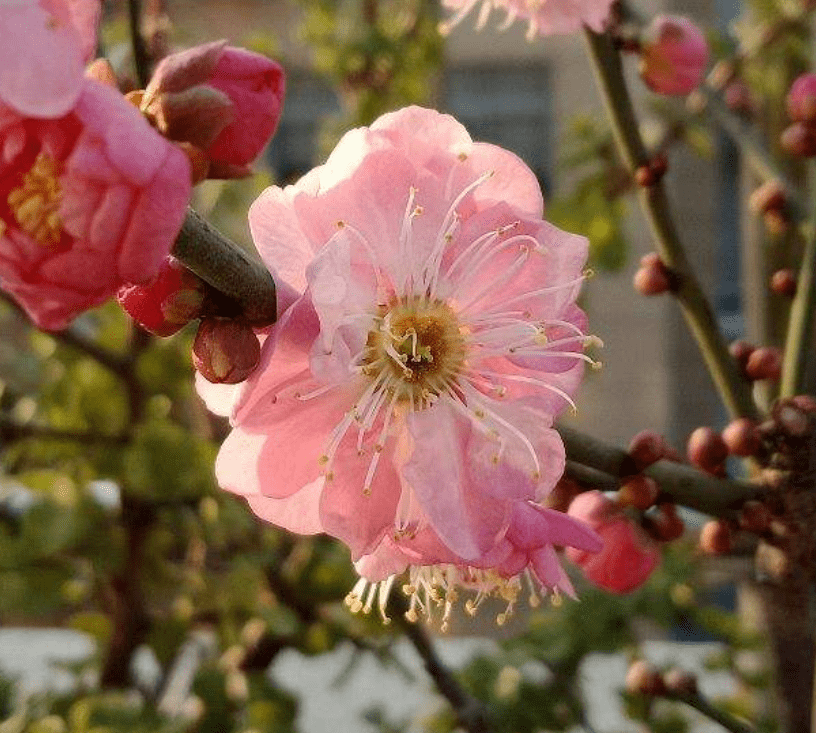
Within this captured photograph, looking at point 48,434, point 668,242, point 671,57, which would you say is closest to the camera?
point 668,242

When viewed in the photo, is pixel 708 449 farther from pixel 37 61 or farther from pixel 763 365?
pixel 37 61

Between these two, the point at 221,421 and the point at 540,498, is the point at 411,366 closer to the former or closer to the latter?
the point at 540,498

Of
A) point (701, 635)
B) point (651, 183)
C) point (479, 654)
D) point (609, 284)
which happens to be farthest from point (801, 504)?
point (701, 635)

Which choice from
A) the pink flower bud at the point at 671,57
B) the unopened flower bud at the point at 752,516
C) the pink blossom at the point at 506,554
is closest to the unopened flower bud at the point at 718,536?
the unopened flower bud at the point at 752,516

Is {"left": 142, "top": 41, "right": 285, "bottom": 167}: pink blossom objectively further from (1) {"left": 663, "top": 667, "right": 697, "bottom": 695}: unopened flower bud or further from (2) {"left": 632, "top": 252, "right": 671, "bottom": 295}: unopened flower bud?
(1) {"left": 663, "top": 667, "right": 697, "bottom": 695}: unopened flower bud

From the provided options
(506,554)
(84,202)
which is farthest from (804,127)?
(84,202)

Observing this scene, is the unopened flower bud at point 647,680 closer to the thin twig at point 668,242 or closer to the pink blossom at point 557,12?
the thin twig at point 668,242
